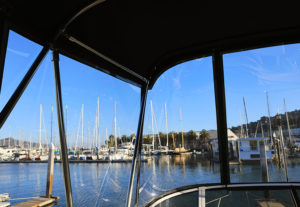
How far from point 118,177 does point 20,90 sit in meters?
5.80

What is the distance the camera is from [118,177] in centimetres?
660

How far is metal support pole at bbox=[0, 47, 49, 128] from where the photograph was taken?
121 centimetres

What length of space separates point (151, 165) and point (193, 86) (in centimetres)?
211

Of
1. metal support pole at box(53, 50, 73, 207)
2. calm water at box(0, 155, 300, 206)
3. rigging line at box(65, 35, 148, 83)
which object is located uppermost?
rigging line at box(65, 35, 148, 83)

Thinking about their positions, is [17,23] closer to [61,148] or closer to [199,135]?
[61,148]

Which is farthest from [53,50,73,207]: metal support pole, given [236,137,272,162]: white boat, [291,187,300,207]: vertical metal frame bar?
[236,137,272,162]: white boat

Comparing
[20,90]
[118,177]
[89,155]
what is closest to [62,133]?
[20,90]

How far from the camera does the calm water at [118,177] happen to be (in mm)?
2883

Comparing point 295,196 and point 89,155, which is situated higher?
point 89,155

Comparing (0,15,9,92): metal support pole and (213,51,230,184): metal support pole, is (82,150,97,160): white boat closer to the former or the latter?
(213,51,230,184): metal support pole

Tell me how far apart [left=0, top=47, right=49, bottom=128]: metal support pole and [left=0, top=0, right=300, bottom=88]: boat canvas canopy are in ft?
0.56

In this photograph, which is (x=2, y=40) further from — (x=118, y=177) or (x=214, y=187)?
(x=118, y=177)

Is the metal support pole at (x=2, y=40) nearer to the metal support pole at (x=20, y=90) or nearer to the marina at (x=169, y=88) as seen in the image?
the marina at (x=169, y=88)

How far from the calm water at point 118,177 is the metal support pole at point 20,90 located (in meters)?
0.90
